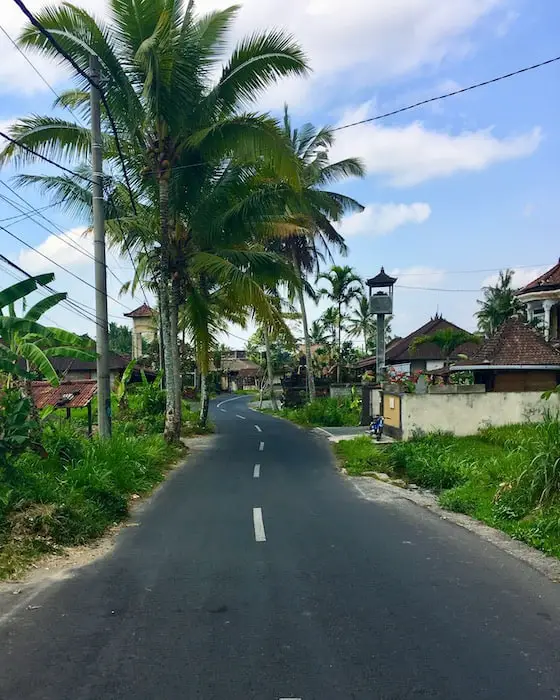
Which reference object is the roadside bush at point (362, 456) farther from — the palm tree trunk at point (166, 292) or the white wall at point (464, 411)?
the palm tree trunk at point (166, 292)

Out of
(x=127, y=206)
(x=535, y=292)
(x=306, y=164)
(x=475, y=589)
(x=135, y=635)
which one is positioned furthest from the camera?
(x=306, y=164)

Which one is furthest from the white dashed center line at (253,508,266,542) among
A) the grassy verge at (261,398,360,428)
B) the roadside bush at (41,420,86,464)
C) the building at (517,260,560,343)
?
the grassy verge at (261,398,360,428)

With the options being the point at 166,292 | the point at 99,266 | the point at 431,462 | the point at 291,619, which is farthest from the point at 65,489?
the point at 166,292

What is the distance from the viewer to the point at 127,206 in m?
22.0

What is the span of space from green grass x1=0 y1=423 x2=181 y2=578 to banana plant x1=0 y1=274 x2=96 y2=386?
149 centimetres

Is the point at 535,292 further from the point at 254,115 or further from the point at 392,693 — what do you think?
the point at 392,693

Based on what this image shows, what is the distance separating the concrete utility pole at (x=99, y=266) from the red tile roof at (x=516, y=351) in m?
11.0

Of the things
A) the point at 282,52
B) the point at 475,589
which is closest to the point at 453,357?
the point at 282,52

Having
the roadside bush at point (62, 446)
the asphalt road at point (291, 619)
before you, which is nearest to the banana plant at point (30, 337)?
the roadside bush at point (62, 446)

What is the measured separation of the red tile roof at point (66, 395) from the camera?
54.4ft

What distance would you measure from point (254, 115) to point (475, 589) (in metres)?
13.5

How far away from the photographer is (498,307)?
47250mm

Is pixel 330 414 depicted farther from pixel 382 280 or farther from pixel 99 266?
pixel 99 266

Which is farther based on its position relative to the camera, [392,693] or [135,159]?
[135,159]
